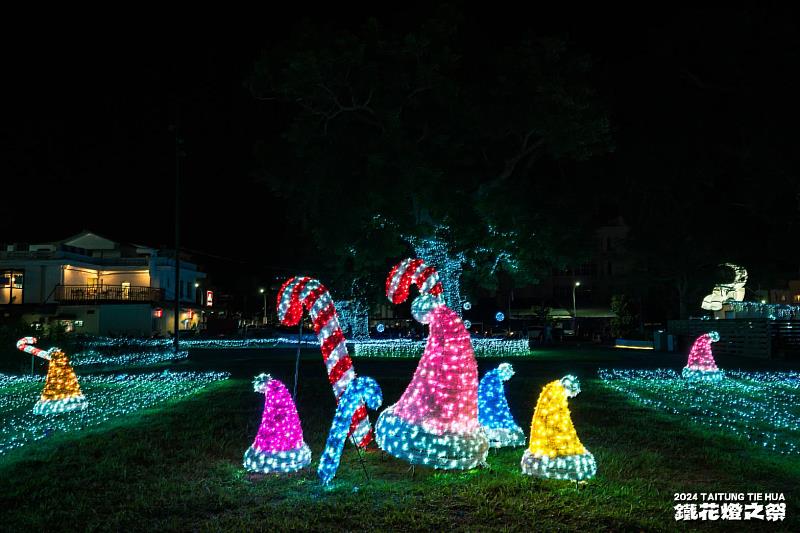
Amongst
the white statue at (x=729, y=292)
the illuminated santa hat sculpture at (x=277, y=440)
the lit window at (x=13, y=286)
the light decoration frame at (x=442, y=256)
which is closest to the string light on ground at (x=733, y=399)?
the illuminated santa hat sculpture at (x=277, y=440)

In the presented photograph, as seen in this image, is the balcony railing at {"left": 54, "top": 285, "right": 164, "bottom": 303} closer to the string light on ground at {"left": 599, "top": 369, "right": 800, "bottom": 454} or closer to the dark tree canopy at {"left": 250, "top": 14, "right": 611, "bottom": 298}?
the dark tree canopy at {"left": 250, "top": 14, "right": 611, "bottom": 298}

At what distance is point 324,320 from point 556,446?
9.02 ft

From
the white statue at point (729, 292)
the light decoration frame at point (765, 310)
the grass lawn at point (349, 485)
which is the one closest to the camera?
the grass lawn at point (349, 485)

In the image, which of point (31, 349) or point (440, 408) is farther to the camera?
point (31, 349)

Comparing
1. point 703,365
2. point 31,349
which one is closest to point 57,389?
point 31,349

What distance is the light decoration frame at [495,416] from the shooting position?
8.45 meters

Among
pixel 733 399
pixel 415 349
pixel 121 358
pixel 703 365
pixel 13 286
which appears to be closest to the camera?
pixel 733 399

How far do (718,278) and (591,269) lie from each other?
24.5 metres

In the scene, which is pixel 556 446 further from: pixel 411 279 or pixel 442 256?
pixel 442 256

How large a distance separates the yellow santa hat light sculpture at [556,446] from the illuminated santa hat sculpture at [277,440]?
236 centimetres

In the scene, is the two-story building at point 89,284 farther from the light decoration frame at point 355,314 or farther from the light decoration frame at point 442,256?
the light decoration frame at point 442,256

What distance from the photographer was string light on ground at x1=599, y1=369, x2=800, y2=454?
31.9ft

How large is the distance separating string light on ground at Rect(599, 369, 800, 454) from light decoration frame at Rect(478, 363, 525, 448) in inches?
124

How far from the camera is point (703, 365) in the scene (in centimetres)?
1770
